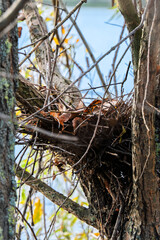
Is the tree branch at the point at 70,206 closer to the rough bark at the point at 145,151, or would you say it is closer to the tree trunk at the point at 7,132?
the rough bark at the point at 145,151

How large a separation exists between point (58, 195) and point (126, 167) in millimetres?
372

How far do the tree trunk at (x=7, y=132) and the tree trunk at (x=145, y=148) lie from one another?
14.9 inches

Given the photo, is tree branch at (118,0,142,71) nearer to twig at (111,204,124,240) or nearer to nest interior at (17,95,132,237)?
nest interior at (17,95,132,237)

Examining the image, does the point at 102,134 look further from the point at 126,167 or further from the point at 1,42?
the point at 1,42

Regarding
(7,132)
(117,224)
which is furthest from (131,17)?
(117,224)

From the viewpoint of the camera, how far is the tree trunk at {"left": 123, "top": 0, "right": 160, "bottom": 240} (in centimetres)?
95

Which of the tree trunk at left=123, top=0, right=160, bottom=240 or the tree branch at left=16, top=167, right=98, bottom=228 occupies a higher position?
the tree trunk at left=123, top=0, right=160, bottom=240

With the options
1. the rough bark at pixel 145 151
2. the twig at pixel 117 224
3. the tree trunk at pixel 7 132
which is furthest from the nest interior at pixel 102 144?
the tree trunk at pixel 7 132

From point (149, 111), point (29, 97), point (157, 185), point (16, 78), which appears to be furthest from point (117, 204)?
point (16, 78)

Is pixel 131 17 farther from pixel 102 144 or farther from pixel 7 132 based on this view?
pixel 7 132

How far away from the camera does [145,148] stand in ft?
3.44

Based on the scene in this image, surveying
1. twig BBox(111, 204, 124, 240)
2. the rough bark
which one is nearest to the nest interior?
twig BBox(111, 204, 124, 240)

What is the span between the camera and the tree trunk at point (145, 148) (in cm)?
95

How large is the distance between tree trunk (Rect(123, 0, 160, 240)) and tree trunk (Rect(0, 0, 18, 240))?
0.38 meters
